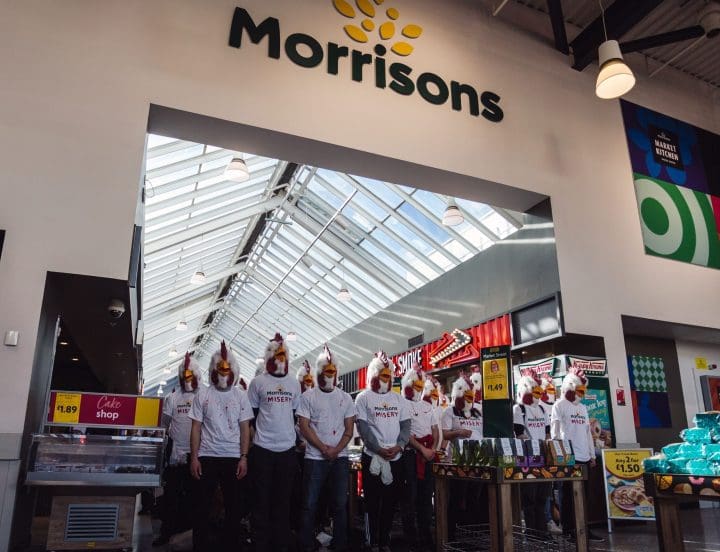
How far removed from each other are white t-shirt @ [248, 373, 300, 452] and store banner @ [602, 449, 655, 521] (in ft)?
12.8

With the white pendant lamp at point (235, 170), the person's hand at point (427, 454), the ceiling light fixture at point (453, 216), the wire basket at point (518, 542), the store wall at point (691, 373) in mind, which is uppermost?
the white pendant lamp at point (235, 170)

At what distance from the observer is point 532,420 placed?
235 inches

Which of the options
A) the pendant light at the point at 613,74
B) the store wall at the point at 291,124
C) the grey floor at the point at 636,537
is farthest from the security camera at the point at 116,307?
the pendant light at the point at 613,74

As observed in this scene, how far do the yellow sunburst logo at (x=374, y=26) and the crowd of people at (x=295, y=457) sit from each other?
400 centimetres

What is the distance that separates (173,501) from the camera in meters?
4.96

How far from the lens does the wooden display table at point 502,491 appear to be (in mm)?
3629

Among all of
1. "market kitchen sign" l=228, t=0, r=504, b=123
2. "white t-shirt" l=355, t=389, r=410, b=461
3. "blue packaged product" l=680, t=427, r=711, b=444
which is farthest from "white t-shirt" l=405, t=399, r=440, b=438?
"market kitchen sign" l=228, t=0, r=504, b=123

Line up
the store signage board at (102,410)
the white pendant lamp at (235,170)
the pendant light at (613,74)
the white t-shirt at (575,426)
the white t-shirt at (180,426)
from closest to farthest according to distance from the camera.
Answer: the store signage board at (102,410) → the white t-shirt at (180,426) → the pendant light at (613,74) → the white t-shirt at (575,426) → the white pendant lamp at (235,170)

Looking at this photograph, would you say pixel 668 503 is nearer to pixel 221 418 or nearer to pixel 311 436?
pixel 311 436

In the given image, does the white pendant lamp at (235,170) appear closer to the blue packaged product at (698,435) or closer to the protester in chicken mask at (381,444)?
the protester in chicken mask at (381,444)

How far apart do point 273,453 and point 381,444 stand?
848 millimetres

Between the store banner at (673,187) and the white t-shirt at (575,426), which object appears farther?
the store banner at (673,187)

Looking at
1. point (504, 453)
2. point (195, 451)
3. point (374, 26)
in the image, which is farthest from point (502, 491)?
point (374, 26)

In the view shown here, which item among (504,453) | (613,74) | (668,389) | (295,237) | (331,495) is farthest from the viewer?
(295,237)
